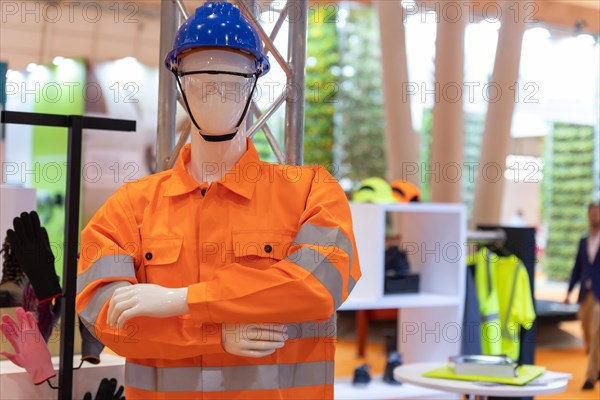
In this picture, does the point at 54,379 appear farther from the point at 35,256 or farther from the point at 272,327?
the point at 272,327

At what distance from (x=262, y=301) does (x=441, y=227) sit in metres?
3.21

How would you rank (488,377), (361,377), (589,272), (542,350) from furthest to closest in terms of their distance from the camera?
→ (542,350) → (589,272) → (361,377) → (488,377)

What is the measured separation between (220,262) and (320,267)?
0.85ft

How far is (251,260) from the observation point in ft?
6.56

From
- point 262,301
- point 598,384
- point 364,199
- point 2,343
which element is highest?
point 364,199

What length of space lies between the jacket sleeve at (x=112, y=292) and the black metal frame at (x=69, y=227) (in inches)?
28.4

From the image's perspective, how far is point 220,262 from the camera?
1.99m

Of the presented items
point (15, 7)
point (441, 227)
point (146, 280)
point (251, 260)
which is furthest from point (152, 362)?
point (15, 7)

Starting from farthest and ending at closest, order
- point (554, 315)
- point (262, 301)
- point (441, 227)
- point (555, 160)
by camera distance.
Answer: point (555, 160) < point (554, 315) < point (441, 227) < point (262, 301)

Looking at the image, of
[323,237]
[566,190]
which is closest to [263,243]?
[323,237]

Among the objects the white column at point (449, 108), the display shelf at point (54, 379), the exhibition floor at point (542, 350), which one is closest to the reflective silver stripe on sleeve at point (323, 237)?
the display shelf at point (54, 379)

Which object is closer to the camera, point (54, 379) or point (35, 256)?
point (35, 256)

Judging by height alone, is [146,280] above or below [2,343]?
above

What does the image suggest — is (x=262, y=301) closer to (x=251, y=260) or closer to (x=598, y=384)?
(x=251, y=260)
